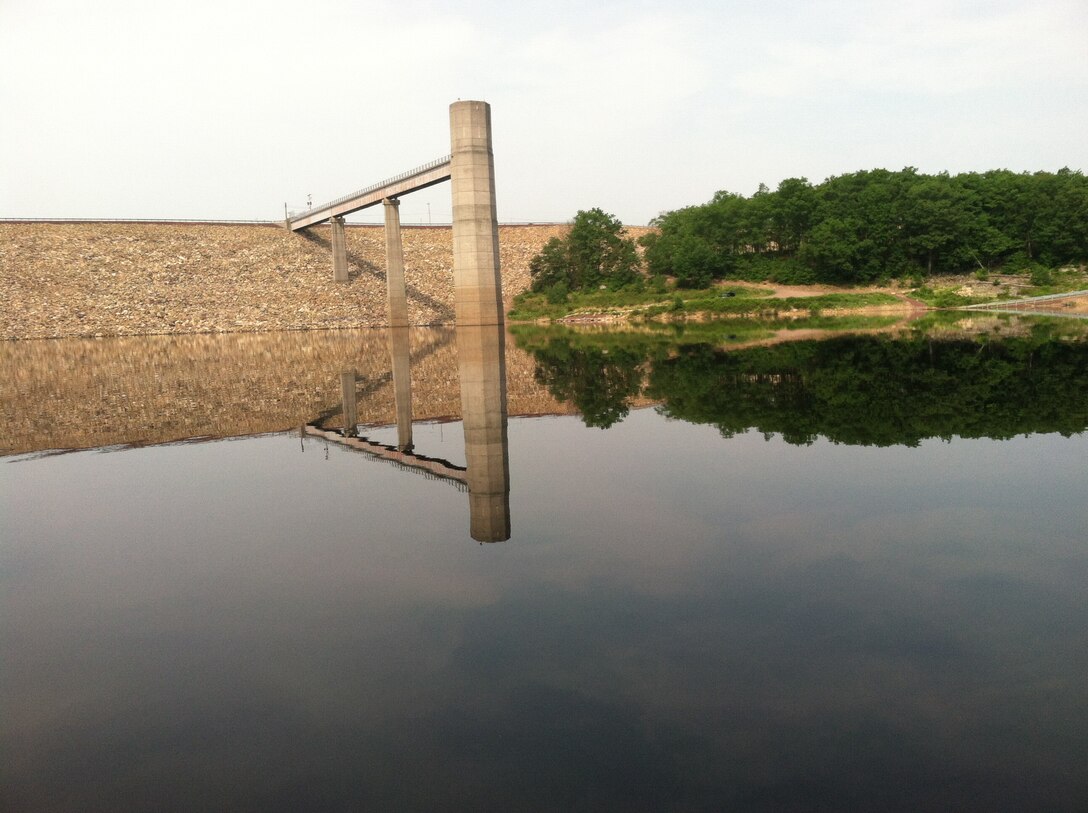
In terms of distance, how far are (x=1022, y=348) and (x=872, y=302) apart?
122 ft

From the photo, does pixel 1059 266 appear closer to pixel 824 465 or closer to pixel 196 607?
pixel 824 465

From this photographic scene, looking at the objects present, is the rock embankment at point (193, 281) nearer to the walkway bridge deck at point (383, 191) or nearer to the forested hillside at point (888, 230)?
the walkway bridge deck at point (383, 191)

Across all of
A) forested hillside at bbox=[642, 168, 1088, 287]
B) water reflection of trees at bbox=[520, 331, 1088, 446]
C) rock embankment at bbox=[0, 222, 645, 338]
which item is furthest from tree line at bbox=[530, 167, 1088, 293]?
water reflection of trees at bbox=[520, 331, 1088, 446]

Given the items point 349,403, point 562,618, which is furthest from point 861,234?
point 562,618

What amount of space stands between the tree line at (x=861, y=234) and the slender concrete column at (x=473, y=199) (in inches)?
984

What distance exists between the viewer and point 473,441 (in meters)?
16.0

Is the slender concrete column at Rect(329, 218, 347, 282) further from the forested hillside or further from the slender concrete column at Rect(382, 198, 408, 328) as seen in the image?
the forested hillside

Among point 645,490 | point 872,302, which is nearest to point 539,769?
point 645,490

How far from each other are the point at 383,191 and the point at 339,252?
44.9ft

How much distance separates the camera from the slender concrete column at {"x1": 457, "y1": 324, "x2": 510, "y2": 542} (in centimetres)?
1009

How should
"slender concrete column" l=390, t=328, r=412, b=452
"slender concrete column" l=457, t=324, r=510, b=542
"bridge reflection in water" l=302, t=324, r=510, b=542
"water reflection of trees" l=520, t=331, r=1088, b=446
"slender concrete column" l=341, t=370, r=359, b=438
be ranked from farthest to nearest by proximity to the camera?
"slender concrete column" l=341, t=370, r=359, b=438
"slender concrete column" l=390, t=328, r=412, b=452
"water reflection of trees" l=520, t=331, r=1088, b=446
"bridge reflection in water" l=302, t=324, r=510, b=542
"slender concrete column" l=457, t=324, r=510, b=542

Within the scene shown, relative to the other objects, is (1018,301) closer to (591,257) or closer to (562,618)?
(591,257)

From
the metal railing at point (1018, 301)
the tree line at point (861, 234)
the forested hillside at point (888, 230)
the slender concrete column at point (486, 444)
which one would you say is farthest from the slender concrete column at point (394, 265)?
the metal railing at point (1018, 301)

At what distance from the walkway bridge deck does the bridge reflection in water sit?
29492 mm
